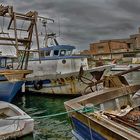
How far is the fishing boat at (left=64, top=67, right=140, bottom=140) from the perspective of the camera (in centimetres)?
416

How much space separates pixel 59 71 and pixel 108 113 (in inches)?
610

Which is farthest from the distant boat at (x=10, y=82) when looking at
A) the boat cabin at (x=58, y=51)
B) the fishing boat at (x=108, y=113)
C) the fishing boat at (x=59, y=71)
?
the fishing boat at (x=108, y=113)

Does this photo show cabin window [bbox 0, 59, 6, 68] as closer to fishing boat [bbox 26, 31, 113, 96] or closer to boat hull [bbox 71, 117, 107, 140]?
fishing boat [bbox 26, 31, 113, 96]

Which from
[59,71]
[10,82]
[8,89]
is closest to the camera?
[10,82]

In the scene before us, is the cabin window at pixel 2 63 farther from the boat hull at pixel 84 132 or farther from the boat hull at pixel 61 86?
the boat hull at pixel 84 132

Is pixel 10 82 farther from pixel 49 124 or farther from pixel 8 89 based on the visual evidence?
pixel 49 124

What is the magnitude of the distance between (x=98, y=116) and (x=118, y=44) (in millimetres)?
53478

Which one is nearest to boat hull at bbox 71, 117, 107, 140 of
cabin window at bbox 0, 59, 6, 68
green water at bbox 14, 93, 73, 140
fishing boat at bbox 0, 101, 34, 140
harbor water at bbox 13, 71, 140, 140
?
fishing boat at bbox 0, 101, 34, 140

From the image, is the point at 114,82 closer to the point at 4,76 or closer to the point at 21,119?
the point at 21,119

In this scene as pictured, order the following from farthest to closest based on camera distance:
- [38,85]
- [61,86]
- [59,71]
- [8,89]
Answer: [38,85] → [59,71] → [61,86] → [8,89]

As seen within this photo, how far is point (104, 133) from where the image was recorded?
425 cm

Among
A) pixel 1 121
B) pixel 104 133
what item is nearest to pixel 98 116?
pixel 104 133

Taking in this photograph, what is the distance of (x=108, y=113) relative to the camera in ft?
18.1

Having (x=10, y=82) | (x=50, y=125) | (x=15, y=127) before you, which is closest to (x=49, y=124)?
(x=50, y=125)
